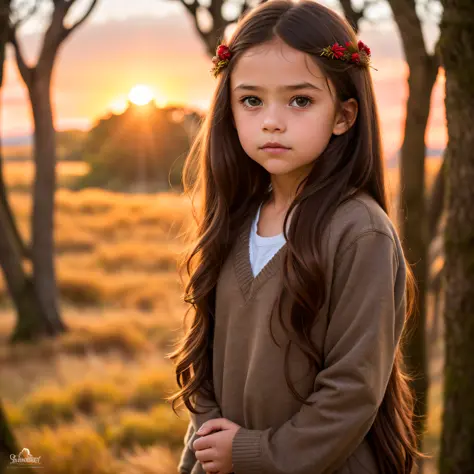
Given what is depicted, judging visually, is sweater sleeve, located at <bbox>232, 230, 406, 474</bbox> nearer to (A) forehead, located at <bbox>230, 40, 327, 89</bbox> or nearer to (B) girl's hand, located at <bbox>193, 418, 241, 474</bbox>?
(B) girl's hand, located at <bbox>193, 418, 241, 474</bbox>

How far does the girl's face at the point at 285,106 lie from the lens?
1.74m

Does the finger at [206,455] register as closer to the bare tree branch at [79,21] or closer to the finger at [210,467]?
the finger at [210,467]

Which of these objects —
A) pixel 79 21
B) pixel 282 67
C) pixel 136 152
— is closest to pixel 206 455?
pixel 282 67

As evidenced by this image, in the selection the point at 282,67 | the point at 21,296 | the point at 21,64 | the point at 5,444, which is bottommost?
the point at 21,296

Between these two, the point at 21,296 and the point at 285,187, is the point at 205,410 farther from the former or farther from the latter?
the point at 21,296

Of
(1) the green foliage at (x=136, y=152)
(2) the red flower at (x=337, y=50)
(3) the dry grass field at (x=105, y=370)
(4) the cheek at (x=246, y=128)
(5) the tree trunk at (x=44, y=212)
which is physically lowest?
(1) the green foliage at (x=136, y=152)

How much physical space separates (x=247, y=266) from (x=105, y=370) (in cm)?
461

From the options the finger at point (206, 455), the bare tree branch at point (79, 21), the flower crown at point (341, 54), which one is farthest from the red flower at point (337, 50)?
the bare tree branch at point (79, 21)

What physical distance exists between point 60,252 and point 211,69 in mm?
10965

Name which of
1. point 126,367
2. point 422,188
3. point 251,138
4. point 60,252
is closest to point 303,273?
point 251,138

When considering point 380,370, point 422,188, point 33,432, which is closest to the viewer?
point 380,370

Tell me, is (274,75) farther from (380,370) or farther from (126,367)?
(126,367)

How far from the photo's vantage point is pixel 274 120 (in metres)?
1.74

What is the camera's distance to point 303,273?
1.72 metres
